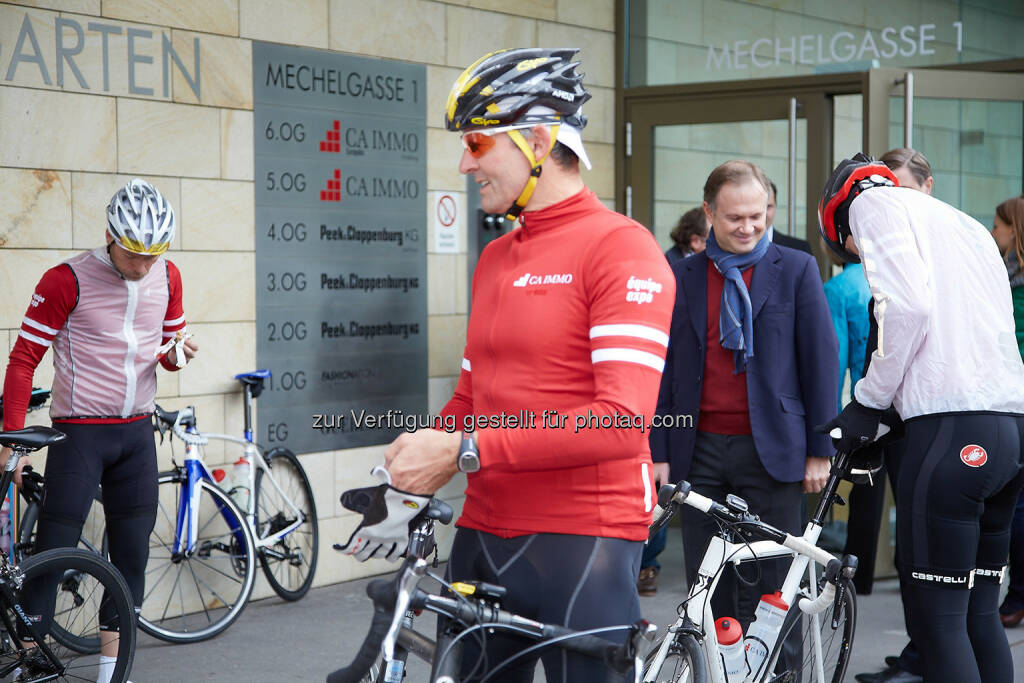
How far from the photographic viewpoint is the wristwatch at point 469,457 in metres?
1.86

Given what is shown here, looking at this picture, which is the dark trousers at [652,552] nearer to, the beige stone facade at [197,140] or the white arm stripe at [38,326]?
the beige stone facade at [197,140]

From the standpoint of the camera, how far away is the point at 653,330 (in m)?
1.95

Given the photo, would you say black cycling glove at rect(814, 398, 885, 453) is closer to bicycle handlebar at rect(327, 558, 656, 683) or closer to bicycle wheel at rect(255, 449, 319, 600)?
bicycle handlebar at rect(327, 558, 656, 683)

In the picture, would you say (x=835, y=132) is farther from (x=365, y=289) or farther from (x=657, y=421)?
(x=657, y=421)

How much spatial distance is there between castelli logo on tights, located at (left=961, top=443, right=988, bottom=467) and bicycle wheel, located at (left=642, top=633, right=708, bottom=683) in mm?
856

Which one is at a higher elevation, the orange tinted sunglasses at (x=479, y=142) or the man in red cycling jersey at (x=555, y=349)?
the orange tinted sunglasses at (x=479, y=142)

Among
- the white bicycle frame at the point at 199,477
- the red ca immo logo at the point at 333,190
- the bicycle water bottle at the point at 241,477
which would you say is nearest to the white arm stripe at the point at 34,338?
the white bicycle frame at the point at 199,477

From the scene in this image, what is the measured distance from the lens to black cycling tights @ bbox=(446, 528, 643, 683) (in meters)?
2.07

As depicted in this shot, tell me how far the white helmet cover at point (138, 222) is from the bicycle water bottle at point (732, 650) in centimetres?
233

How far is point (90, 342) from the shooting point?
429 cm

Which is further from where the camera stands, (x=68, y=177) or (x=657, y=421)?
(x=68, y=177)

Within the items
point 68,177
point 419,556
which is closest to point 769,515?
point 419,556

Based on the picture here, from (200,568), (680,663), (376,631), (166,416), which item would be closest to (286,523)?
(200,568)

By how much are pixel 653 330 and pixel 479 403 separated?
1.36ft
